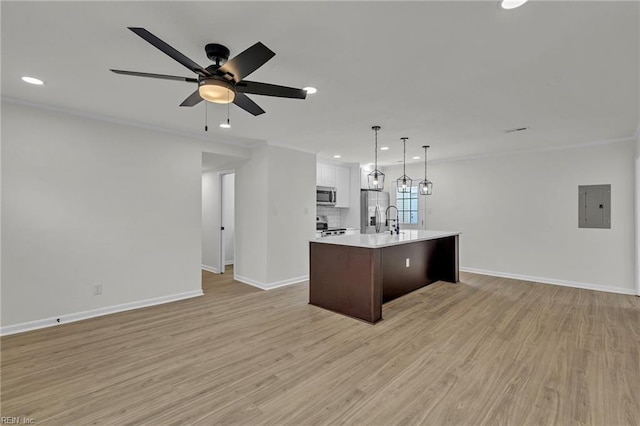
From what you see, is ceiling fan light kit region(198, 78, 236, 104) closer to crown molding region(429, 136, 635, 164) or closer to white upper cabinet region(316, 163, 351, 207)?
white upper cabinet region(316, 163, 351, 207)

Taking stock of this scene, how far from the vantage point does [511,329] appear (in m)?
3.35

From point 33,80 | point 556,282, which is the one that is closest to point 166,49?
point 33,80

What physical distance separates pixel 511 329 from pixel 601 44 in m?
2.81

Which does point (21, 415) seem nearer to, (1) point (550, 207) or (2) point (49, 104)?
(2) point (49, 104)

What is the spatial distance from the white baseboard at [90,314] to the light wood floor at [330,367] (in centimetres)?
14

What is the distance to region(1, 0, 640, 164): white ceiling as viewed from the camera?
1797mm

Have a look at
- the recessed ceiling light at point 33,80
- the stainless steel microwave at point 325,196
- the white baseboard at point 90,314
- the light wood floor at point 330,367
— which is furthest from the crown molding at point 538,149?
the recessed ceiling light at point 33,80

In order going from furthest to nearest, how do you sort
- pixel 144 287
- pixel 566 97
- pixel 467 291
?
pixel 467 291 → pixel 144 287 → pixel 566 97

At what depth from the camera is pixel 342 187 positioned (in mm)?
7359

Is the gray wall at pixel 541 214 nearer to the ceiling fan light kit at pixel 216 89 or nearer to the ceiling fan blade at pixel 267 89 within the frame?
the ceiling fan blade at pixel 267 89

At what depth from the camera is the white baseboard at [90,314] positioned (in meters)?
3.25

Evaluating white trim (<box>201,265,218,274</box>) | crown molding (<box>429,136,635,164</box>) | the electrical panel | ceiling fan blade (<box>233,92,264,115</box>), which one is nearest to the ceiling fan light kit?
ceiling fan blade (<box>233,92,264,115</box>)

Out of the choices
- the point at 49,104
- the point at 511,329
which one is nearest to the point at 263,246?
the point at 49,104

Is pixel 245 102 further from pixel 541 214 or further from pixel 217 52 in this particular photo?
pixel 541 214
